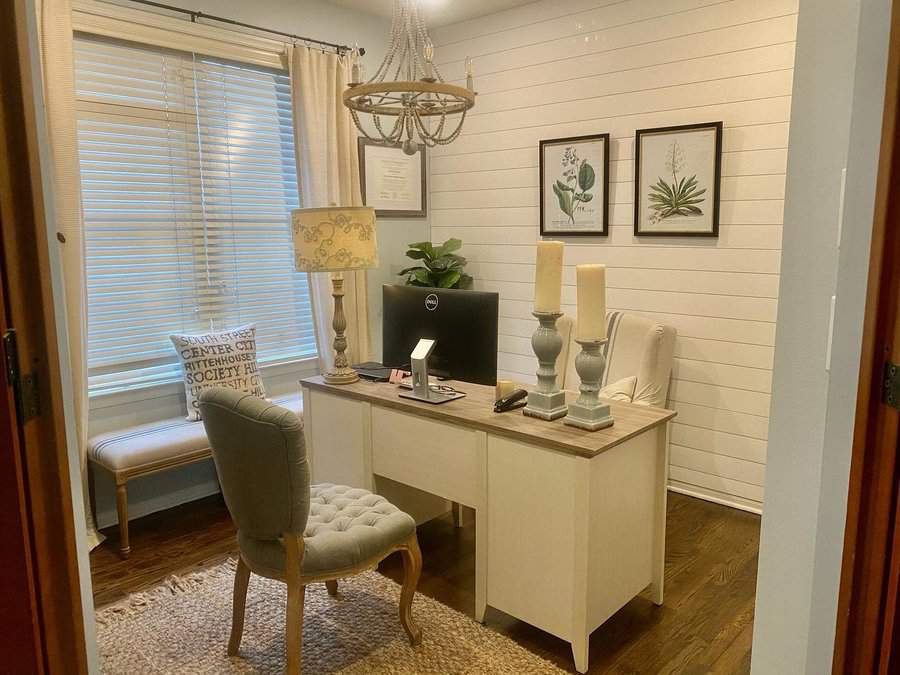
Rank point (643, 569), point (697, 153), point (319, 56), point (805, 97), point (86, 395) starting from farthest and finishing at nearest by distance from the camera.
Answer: point (319, 56), point (697, 153), point (86, 395), point (643, 569), point (805, 97)

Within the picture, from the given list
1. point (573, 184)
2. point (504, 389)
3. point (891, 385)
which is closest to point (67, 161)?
point (504, 389)

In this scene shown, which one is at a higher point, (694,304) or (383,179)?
(383,179)

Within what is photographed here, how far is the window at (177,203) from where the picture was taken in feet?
10.9

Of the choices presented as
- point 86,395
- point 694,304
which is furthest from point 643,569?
point 86,395

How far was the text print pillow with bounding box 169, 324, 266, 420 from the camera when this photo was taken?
3545 millimetres

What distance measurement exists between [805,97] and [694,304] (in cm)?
244

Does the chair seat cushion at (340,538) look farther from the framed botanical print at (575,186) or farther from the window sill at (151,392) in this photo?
the framed botanical print at (575,186)

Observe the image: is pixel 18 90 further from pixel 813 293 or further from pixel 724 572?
pixel 724 572

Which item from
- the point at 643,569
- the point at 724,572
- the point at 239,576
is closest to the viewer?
the point at 239,576

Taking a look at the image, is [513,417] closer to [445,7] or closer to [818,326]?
[818,326]

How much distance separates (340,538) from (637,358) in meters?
1.99

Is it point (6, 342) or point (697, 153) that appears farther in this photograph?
point (697, 153)

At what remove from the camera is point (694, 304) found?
143 inches

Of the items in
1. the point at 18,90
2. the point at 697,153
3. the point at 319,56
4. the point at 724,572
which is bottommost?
the point at 724,572
